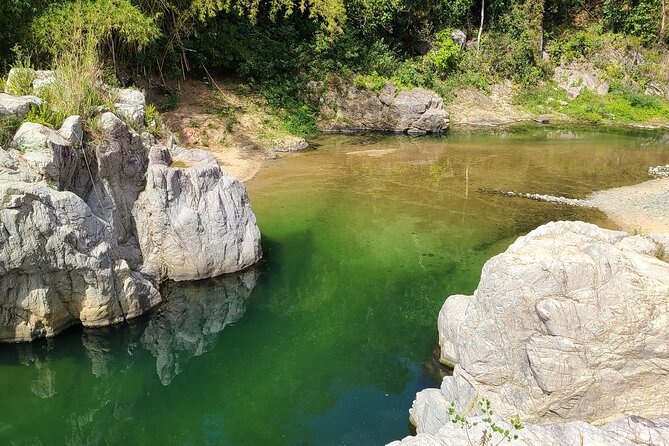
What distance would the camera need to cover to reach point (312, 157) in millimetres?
20203

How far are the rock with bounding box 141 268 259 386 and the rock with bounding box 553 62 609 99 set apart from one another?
25807 mm

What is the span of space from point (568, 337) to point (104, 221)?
7465 mm

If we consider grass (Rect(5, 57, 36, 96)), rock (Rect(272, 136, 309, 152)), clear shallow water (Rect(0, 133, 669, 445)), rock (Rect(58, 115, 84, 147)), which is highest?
grass (Rect(5, 57, 36, 96))

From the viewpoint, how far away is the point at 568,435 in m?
4.93

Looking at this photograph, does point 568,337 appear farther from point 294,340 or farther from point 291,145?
point 291,145

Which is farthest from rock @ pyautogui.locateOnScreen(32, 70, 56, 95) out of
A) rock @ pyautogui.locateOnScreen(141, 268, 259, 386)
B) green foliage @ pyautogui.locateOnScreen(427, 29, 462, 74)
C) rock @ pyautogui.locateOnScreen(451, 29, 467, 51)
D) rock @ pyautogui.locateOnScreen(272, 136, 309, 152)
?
rock @ pyautogui.locateOnScreen(451, 29, 467, 51)

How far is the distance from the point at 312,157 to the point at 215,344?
11860mm

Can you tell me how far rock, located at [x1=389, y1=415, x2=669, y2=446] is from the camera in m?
4.84

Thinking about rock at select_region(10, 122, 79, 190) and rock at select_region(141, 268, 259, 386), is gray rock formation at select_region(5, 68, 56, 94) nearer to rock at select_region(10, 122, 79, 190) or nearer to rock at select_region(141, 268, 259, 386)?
rock at select_region(10, 122, 79, 190)

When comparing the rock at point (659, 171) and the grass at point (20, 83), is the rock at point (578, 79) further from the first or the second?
the grass at point (20, 83)

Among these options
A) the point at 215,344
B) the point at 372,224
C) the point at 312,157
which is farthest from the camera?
the point at 312,157

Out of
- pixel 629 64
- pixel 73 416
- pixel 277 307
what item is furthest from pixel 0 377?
pixel 629 64

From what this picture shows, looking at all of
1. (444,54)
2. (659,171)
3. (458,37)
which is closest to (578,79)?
(458,37)

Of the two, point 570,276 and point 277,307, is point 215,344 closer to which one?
point 277,307
